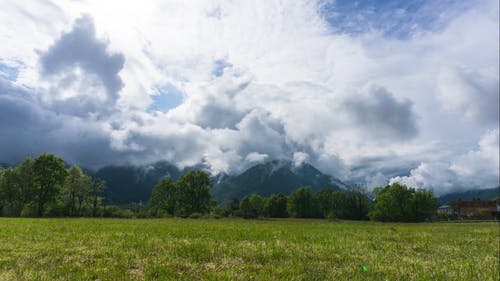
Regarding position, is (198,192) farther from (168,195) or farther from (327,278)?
(327,278)

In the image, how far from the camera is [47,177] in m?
81.3

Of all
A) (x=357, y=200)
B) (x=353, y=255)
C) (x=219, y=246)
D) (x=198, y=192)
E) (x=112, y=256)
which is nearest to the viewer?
(x=112, y=256)

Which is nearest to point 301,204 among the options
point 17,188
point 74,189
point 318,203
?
point 318,203

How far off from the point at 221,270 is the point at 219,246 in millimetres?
3793

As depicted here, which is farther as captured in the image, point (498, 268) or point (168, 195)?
point (168, 195)

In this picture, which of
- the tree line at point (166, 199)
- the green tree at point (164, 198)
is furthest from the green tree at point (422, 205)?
the green tree at point (164, 198)

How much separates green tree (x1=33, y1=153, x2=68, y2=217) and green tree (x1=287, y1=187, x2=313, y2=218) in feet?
381

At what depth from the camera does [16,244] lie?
39.1 ft

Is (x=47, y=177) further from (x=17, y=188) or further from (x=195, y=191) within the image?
(x=195, y=191)

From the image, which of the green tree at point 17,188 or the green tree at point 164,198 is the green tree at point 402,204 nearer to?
the green tree at point 164,198

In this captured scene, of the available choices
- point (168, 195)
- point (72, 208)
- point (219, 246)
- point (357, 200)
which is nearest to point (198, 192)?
point (168, 195)

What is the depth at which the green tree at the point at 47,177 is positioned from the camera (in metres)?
81.1

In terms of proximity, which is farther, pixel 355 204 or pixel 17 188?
pixel 355 204

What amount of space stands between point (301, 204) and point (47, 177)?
398 feet
